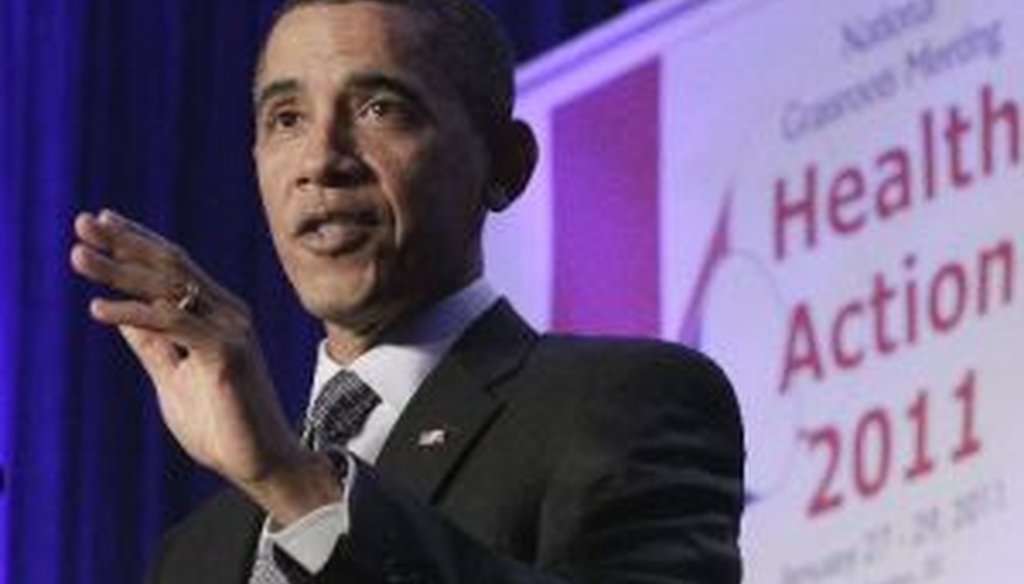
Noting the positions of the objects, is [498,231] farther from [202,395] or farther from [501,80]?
[202,395]

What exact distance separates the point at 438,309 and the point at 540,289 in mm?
1876

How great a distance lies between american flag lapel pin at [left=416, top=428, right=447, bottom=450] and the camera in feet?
5.28

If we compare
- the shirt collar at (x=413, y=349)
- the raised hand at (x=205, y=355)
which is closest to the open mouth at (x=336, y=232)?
the shirt collar at (x=413, y=349)

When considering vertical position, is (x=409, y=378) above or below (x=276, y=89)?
below

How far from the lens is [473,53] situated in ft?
5.68

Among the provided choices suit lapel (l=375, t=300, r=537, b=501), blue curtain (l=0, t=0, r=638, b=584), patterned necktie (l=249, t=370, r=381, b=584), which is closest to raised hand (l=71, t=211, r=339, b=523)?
suit lapel (l=375, t=300, r=537, b=501)

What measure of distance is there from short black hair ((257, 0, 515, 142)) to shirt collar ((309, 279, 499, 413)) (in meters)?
0.12

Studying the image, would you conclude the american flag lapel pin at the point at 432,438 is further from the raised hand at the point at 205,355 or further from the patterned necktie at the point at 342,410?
the raised hand at the point at 205,355

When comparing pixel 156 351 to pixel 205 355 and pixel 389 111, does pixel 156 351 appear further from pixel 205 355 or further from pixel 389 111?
pixel 389 111

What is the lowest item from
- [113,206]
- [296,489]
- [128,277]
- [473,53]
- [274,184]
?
[296,489]

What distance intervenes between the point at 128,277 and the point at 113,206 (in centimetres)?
281

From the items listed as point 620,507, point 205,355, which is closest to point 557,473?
point 620,507

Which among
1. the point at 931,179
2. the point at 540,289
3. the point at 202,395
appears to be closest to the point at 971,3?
the point at 931,179

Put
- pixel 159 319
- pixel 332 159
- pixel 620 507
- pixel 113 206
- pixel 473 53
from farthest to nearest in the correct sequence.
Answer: pixel 113 206
pixel 473 53
pixel 332 159
pixel 620 507
pixel 159 319
